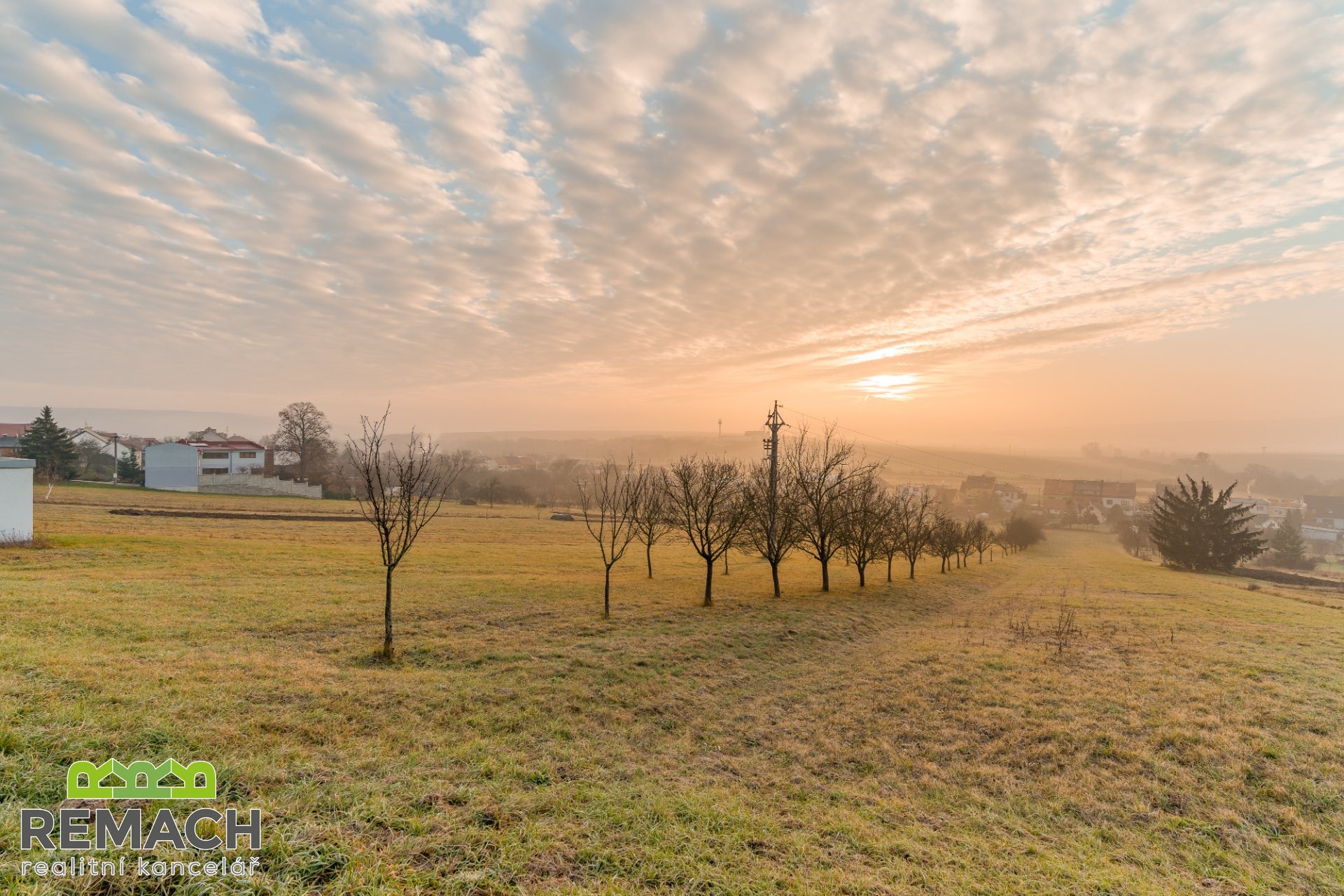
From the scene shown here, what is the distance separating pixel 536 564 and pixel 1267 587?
43.5 m

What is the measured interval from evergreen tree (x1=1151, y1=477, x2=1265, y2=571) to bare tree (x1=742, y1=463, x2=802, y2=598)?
1576 inches

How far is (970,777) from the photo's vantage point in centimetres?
642

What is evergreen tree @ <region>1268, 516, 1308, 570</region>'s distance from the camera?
54031 mm

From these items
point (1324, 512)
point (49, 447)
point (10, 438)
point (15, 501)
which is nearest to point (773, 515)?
point (15, 501)

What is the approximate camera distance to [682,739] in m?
7.29

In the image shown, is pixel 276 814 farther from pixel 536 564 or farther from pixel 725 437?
pixel 725 437

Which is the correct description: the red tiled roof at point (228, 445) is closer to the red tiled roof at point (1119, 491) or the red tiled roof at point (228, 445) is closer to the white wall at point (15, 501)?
the white wall at point (15, 501)

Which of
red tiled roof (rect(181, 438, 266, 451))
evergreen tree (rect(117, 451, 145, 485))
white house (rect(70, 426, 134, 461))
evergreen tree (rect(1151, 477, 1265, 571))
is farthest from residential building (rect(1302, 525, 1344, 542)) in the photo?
white house (rect(70, 426, 134, 461))

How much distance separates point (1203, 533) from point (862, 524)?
38009 mm

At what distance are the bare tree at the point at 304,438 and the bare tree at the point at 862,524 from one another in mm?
68339

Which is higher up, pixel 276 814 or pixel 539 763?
pixel 276 814

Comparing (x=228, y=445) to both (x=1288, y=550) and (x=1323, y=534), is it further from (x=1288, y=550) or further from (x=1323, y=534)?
(x=1323, y=534)

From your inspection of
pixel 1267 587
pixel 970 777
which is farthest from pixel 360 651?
pixel 1267 587

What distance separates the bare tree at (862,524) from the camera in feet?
74.6
